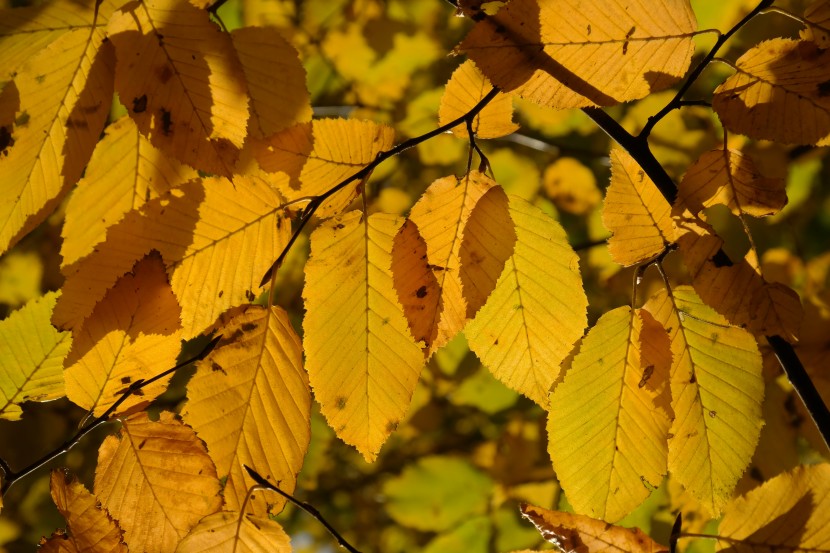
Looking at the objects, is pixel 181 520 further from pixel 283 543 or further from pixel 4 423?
pixel 4 423

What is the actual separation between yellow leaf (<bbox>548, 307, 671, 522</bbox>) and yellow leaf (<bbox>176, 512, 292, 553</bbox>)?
27 cm

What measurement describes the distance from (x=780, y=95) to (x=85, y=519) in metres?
0.70

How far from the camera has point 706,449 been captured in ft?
1.93

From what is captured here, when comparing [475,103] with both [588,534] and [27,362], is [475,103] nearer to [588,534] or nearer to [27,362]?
[588,534]

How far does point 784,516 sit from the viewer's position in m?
0.50

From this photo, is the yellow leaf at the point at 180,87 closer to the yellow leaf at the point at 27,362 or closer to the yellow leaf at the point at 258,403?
the yellow leaf at the point at 258,403

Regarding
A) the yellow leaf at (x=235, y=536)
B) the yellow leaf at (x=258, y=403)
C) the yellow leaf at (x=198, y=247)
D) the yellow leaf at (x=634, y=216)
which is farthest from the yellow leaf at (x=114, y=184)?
the yellow leaf at (x=634, y=216)

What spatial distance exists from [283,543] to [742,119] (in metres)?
0.52

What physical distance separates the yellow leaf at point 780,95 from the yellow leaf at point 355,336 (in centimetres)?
29

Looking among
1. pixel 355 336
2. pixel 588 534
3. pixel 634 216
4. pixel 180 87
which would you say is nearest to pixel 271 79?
pixel 180 87

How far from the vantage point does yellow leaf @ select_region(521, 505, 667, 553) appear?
0.56 m

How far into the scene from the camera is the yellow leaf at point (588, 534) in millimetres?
556

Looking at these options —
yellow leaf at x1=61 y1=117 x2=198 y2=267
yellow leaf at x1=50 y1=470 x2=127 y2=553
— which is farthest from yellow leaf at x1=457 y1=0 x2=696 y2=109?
yellow leaf at x1=50 y1=470 x2=127 y2=553

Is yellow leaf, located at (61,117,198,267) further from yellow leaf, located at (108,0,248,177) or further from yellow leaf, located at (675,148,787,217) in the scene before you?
yellow leaf, located at (675,148,787,217)
